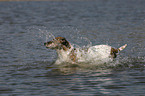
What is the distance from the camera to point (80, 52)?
11664 mm

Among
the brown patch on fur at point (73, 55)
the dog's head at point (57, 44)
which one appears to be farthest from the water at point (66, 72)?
the dog's head at point (57, 44)

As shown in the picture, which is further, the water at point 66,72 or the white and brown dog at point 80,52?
the white and brown dog at point 80,52

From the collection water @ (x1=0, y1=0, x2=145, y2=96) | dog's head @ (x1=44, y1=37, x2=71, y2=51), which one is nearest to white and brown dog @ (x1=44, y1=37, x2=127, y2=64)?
dog's head @ (x1=44, y1=37, x2=71, y2=51)

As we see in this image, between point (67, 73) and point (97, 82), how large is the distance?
1560mm

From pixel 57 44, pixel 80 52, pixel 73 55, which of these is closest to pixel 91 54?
pixel 80 52

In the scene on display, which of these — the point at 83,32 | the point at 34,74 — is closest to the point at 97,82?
the point at 34,74

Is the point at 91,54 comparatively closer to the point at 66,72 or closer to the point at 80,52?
the point at 80,52

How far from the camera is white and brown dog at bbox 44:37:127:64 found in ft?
36.9

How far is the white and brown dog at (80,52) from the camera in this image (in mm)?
11242

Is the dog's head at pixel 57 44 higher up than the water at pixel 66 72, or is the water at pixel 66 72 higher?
the dog's head at pixel 57 44

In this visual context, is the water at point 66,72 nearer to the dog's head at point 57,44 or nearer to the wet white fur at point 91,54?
the wet white fur at point 91,54

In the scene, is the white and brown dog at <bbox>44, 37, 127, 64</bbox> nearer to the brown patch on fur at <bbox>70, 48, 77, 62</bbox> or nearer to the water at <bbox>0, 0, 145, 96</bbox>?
the brown patch on fur at <bbox>70, 48, 77, 62</bbox>

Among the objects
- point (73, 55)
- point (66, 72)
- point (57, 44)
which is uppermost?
point (57, 44)

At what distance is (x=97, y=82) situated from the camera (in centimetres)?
939
